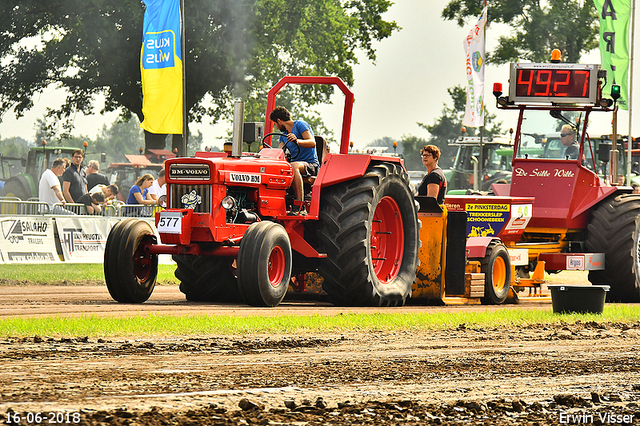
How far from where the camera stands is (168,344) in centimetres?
683

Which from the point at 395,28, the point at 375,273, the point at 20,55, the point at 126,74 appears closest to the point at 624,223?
the point at 375,273

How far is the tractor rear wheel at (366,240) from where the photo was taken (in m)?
10.2

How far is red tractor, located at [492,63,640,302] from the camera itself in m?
13.2

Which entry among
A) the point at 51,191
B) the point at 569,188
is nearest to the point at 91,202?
the point at 51,191

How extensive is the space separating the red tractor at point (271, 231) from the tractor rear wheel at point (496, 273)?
1.20 metres

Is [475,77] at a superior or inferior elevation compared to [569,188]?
superior

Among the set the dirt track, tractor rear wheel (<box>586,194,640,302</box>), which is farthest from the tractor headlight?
tractor rear wheel (<box>586,194,640,302</box>)

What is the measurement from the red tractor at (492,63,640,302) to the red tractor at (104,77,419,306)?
2.76m

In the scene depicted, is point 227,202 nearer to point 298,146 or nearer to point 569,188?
point 298,146

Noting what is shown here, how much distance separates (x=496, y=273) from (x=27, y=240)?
823cm

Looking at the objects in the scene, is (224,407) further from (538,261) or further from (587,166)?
(587,166)

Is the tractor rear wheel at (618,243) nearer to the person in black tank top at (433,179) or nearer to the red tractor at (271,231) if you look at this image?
the person in black tank top at (433,179)

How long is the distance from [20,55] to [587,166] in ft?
82.8

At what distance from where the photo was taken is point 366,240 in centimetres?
1023
